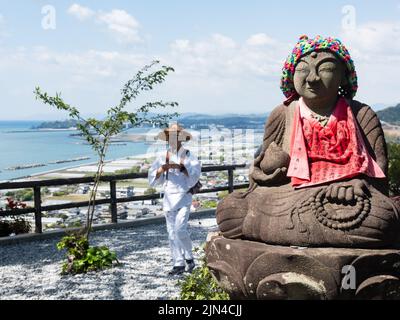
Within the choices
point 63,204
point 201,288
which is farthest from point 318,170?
point 63,204

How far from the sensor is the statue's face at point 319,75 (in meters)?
4.62

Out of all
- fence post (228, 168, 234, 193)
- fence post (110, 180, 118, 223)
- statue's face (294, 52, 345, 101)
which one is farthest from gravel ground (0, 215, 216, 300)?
fence post (228, 168, 234, 193)

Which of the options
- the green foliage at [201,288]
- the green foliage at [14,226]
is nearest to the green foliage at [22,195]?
the green foliage at [14,226]

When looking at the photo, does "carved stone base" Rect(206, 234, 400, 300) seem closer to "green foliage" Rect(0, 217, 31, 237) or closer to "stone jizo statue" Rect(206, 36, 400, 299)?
"stone jizo statue" Rect(206, 36, 400, 299)

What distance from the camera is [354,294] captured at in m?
4.02

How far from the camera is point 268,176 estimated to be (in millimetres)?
4773

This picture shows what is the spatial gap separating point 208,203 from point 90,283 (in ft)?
22.9

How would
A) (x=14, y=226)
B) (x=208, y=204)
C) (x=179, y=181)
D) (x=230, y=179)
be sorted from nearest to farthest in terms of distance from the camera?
(x=179, y=181) < (x=14, y=226) < (x=230, y=179) < (x=208, y=204)

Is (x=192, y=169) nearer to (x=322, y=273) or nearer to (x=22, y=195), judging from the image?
(x=322, y=273)

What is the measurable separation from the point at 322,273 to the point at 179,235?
3498 millimetres

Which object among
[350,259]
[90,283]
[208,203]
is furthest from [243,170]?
[350,259]

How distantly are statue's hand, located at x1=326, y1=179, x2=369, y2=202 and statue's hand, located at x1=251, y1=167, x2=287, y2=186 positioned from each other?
505 mm

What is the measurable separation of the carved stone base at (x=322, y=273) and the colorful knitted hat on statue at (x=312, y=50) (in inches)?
61.3
